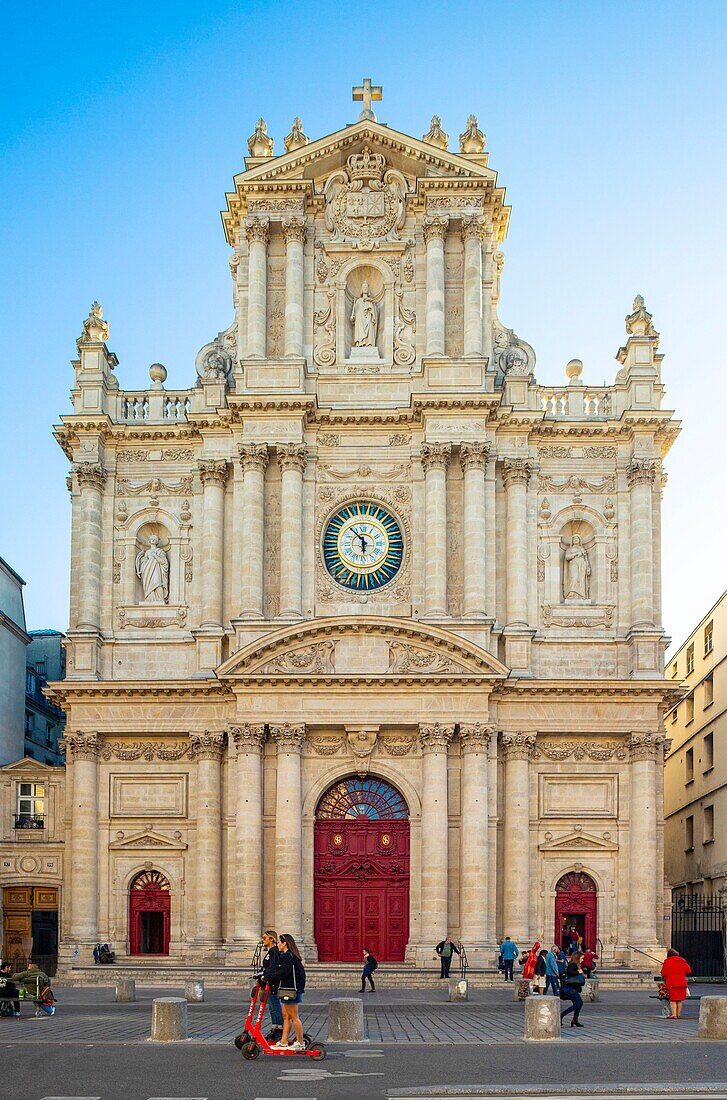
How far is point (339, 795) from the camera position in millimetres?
49594

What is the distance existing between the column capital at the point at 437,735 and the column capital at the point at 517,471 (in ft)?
29.8

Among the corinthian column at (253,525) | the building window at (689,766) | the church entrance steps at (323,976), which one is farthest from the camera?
the building window at (689,766)

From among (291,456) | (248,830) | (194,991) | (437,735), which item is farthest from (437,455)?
(194,991)

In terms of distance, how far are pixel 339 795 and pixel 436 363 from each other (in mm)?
15196

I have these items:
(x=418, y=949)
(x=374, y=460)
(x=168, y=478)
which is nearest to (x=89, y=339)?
(x=168, y=478)

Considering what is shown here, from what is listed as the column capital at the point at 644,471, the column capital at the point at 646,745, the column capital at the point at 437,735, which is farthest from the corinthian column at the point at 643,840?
the column capital at the point at 644,471

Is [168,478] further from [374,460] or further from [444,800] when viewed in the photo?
[444,800]

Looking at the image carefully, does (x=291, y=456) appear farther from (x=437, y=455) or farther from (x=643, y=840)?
(x=643, y=840)

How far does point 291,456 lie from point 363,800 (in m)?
11.9

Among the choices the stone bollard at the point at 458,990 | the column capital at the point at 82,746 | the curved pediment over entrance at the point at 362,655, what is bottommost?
the stone bollard at the point at 458,990

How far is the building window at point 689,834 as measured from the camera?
6388cm

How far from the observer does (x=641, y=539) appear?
50812 mm

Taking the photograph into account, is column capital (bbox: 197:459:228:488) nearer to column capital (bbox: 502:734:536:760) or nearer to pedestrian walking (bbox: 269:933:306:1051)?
column capital (bbox: 502:734:536:760)

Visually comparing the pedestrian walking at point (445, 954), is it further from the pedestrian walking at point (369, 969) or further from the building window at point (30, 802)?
the building window at point (30, 802)
